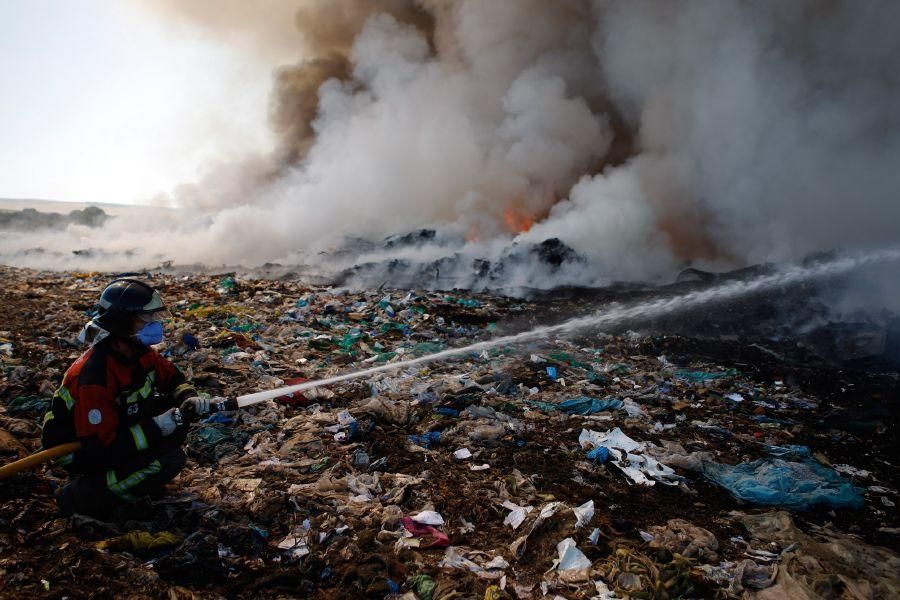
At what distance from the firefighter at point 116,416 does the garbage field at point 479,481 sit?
0.67ft

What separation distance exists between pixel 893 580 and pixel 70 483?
4904 millimetres

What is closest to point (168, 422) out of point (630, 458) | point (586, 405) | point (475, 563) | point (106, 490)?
point (106, 490)

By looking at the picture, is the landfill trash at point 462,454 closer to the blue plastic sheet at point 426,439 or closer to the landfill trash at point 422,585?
the blue plastic sheet at point 426,439

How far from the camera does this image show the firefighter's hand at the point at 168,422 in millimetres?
2812

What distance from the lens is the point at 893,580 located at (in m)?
2.66

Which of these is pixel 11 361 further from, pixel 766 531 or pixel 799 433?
pixel 799 433

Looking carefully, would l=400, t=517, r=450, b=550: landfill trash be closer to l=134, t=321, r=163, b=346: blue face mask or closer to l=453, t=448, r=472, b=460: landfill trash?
l=453, t=448, r=472, b=460: landfill trash

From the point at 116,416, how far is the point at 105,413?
0.22 feet

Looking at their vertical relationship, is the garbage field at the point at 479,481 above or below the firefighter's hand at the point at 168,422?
below

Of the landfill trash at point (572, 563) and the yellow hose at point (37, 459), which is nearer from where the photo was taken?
the yellow hose at point (37, 459)

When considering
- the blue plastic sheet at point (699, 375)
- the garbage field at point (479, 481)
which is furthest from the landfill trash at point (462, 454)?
the blue plastic sheet at point (699, 375)

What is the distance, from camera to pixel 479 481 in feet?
11.8

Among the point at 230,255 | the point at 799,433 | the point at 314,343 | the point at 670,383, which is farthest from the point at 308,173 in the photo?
the point at 799,433

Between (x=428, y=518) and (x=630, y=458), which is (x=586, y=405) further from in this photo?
(x=428, y=518)
